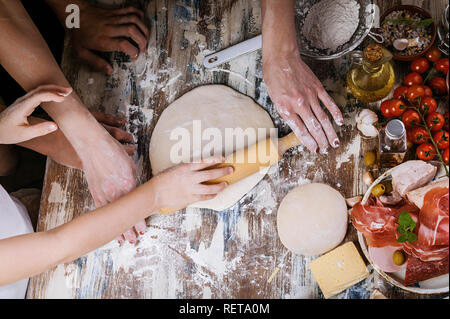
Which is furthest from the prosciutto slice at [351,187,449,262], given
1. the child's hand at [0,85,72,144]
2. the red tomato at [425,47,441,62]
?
the child's hand at [0,85,72,144]

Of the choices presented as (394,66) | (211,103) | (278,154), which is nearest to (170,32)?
(211,103)

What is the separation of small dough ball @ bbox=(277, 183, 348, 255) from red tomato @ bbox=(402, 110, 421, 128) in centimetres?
28

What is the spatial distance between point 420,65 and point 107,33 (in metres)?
1.02

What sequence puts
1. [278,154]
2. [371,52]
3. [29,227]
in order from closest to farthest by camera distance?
[371,52]
[278,154]
[29,227]

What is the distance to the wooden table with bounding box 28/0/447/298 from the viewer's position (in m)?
1.15

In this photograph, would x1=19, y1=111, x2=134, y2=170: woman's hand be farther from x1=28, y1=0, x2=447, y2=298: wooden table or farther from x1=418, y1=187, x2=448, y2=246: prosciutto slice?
x1=418, y1=187, x2=448, y2=246: prosciutto slice

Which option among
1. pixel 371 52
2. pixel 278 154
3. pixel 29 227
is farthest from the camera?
pixel 29 227

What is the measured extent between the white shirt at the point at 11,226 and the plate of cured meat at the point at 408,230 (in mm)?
1030

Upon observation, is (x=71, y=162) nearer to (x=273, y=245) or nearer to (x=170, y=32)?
(x=170, y=32)

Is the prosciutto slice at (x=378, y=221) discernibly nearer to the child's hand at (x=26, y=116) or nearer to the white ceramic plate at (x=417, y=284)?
the white ceramic plate at (x=417, y=284)

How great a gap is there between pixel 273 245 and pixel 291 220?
97 millimetres

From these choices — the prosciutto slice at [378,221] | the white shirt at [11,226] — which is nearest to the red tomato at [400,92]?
the prosciutto slice at [378,221]

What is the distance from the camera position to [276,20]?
1112 mm

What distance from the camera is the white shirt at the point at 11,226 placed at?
44.9 inches
